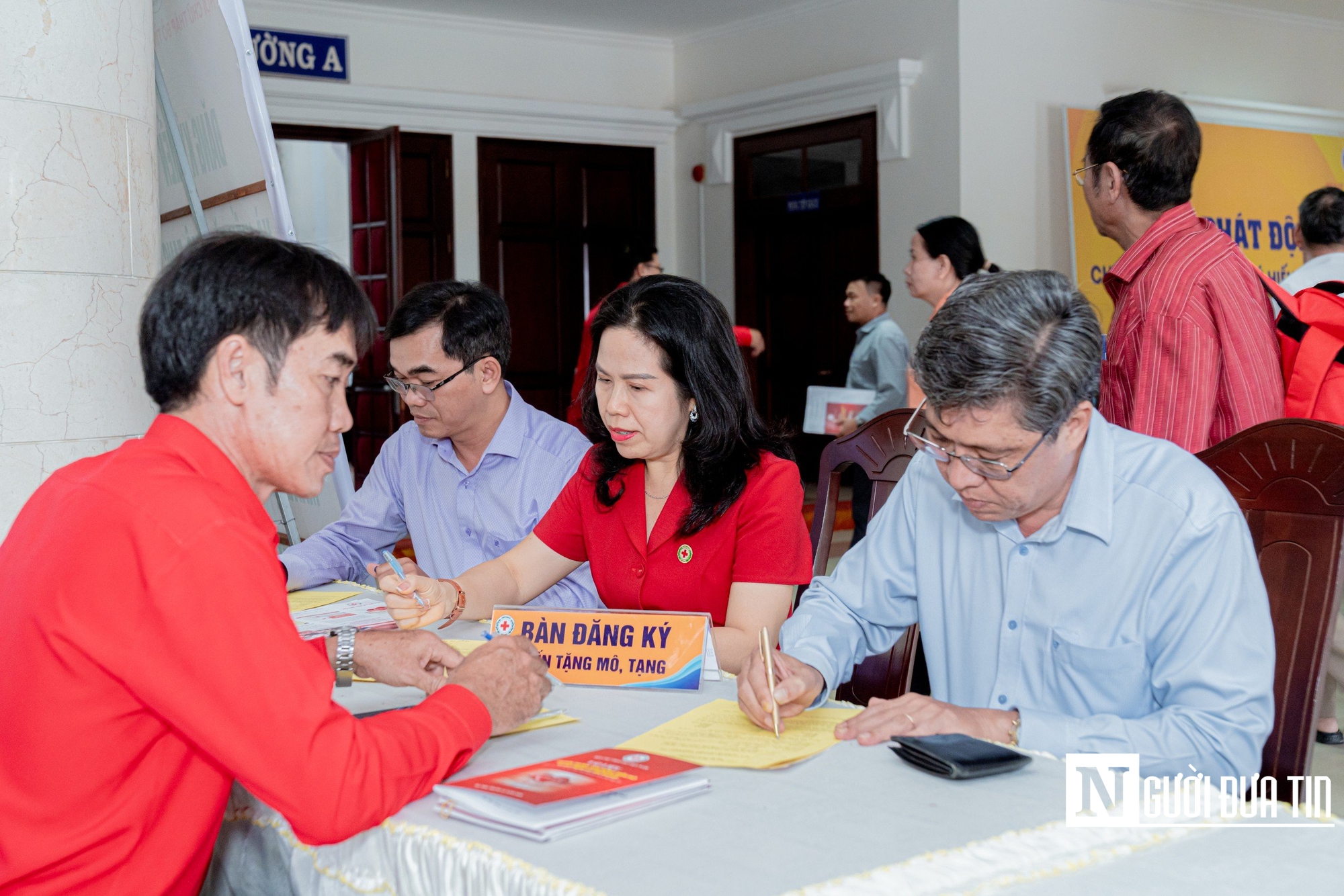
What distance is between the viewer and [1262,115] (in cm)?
774

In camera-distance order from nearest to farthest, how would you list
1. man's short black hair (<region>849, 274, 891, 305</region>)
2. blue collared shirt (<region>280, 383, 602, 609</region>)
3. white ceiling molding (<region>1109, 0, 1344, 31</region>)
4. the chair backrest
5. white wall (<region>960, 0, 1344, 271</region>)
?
the chair backrest
blue collared shirt (<region>280, 383, 602, 609</region>)
man's short black hair (<region>849, 274, 891, 305</region>)
white wall (<region>960, 0, 1344, 271</region>)
white ceiling molding (<region>1109, 0, 1344, 31</region>)

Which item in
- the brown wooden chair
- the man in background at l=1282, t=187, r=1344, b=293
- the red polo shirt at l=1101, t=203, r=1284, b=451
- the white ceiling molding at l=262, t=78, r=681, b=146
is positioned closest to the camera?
the brown wooden chair

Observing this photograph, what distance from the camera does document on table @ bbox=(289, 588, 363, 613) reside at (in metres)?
2.24

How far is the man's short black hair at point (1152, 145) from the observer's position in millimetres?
2576

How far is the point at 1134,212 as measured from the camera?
8.68ft

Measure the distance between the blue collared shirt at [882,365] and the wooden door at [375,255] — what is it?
270cm

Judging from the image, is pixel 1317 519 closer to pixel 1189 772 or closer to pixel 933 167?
pixel 1189 772

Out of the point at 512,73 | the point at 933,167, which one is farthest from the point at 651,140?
the point at 933,167

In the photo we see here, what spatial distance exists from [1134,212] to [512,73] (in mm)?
6077

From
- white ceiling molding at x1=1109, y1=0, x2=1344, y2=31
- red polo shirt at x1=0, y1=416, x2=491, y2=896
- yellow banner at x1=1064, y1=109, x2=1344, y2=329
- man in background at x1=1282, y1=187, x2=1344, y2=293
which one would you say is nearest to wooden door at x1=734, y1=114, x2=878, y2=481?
yellow banner at x1=1064, y1=109, x2=1344, y2=329

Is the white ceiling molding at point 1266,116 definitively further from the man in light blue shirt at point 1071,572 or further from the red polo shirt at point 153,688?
the red polo shirt at point 153,688

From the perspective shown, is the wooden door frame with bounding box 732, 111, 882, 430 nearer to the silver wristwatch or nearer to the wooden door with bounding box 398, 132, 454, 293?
the wooden door with bounding box 398, 132, 454, 293

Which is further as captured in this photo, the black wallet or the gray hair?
the gray hair

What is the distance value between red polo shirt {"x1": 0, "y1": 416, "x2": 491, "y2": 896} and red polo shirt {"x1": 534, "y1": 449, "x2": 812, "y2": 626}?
0.94m
